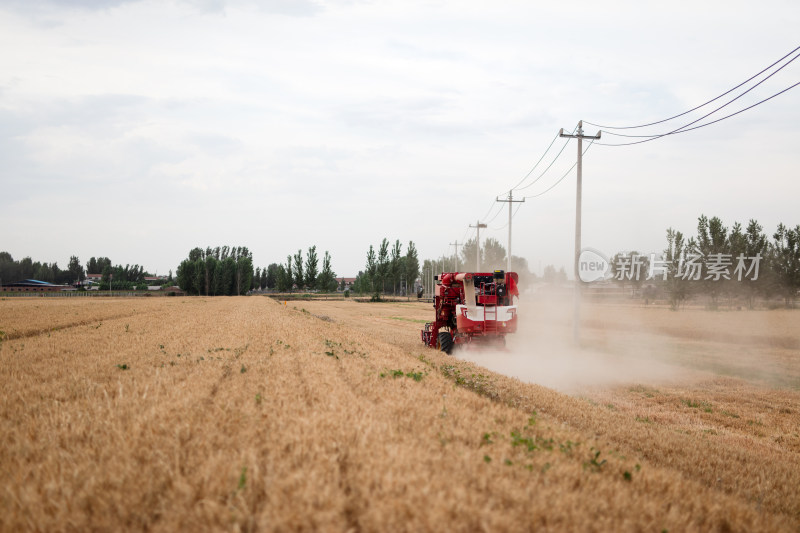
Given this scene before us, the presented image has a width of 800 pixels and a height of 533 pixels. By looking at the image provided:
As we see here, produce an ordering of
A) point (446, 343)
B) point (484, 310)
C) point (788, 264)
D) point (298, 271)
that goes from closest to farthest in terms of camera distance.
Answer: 1. point (484, 310)
2. point (446, 343)
3. point (788, 264)
4. point (298, 271)

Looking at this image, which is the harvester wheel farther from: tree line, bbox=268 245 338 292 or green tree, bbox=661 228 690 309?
tree line, bbox=268 245 338 292

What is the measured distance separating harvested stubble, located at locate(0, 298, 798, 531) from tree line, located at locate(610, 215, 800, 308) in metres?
45.7

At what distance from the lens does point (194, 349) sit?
11.8 meters

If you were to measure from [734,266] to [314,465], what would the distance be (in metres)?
52.4

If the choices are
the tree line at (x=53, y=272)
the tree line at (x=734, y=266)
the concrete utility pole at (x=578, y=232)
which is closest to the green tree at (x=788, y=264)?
the tree line at (x=734, y=266)

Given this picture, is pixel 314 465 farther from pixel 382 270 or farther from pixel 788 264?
pixel 382 270

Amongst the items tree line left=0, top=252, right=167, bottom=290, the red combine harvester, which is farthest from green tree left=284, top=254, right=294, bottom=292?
the red combine harvester

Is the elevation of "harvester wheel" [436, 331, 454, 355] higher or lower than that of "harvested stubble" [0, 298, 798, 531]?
lower

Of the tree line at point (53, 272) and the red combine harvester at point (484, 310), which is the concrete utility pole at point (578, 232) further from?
the tree line at point (53, 272)

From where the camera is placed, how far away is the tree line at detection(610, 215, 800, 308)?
151 ft

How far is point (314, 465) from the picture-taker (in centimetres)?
420

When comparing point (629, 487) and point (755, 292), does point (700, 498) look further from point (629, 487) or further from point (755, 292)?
point (755, 292)

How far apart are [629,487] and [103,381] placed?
7.46 m

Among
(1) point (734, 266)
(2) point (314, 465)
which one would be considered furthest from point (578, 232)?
(1) point (734, 266)
